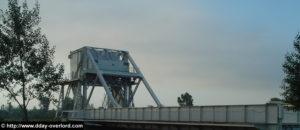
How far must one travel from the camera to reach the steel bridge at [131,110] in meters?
25.6

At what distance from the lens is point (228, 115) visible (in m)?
27.3

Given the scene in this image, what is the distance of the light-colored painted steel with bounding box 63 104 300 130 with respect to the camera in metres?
24.5

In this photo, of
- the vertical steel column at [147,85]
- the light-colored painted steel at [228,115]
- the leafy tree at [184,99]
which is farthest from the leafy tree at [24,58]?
the leafy tree at [184,99]

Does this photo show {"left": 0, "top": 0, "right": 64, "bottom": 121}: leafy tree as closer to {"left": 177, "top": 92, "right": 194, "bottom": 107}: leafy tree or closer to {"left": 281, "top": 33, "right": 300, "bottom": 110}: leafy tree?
{"left": 281, "top": 33, "right": 300, "bottom": 110}: leafy tree

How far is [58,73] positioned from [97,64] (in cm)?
3304

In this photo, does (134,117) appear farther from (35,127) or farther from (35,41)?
(35,127)

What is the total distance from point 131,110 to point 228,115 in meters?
14.7

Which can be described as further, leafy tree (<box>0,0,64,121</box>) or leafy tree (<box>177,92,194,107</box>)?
leafy tree (<box>177,92,194,107</box>)

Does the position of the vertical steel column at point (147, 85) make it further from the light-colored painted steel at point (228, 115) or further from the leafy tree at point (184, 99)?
the leafy tree at point (184, 99)

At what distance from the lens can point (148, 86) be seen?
2431 inches

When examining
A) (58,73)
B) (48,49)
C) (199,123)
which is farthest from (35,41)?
(199,123)

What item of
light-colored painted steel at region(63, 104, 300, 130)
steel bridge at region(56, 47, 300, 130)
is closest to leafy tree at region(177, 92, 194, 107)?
steel bridge at region(56, 47, 300, 130)

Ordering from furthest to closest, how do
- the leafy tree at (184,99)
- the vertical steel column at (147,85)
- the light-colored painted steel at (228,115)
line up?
the leafy tree at (184,99) < the vertical steel column at (147,85) < the light-colored painted steel at (228,115)

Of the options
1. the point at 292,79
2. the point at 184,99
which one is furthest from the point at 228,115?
the point at 184,99
